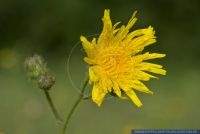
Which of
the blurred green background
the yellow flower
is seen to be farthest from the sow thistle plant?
the blurred green background

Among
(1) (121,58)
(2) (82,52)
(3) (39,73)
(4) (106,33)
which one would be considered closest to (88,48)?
(4) (106,33)

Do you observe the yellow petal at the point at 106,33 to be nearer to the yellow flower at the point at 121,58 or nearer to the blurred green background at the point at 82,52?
the yellow flower at the point at 121,58

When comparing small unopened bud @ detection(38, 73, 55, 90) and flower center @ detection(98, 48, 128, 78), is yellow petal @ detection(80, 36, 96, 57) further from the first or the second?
small unopened bud @ detection(38, 73, 55, 90)

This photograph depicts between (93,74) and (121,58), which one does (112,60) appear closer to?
(121,58)

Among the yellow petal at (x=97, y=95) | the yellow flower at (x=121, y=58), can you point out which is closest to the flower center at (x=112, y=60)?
the yellow flower at (x=121, y=58)

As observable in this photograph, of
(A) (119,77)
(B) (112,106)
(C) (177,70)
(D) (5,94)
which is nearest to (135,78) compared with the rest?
(A) (119,77)
